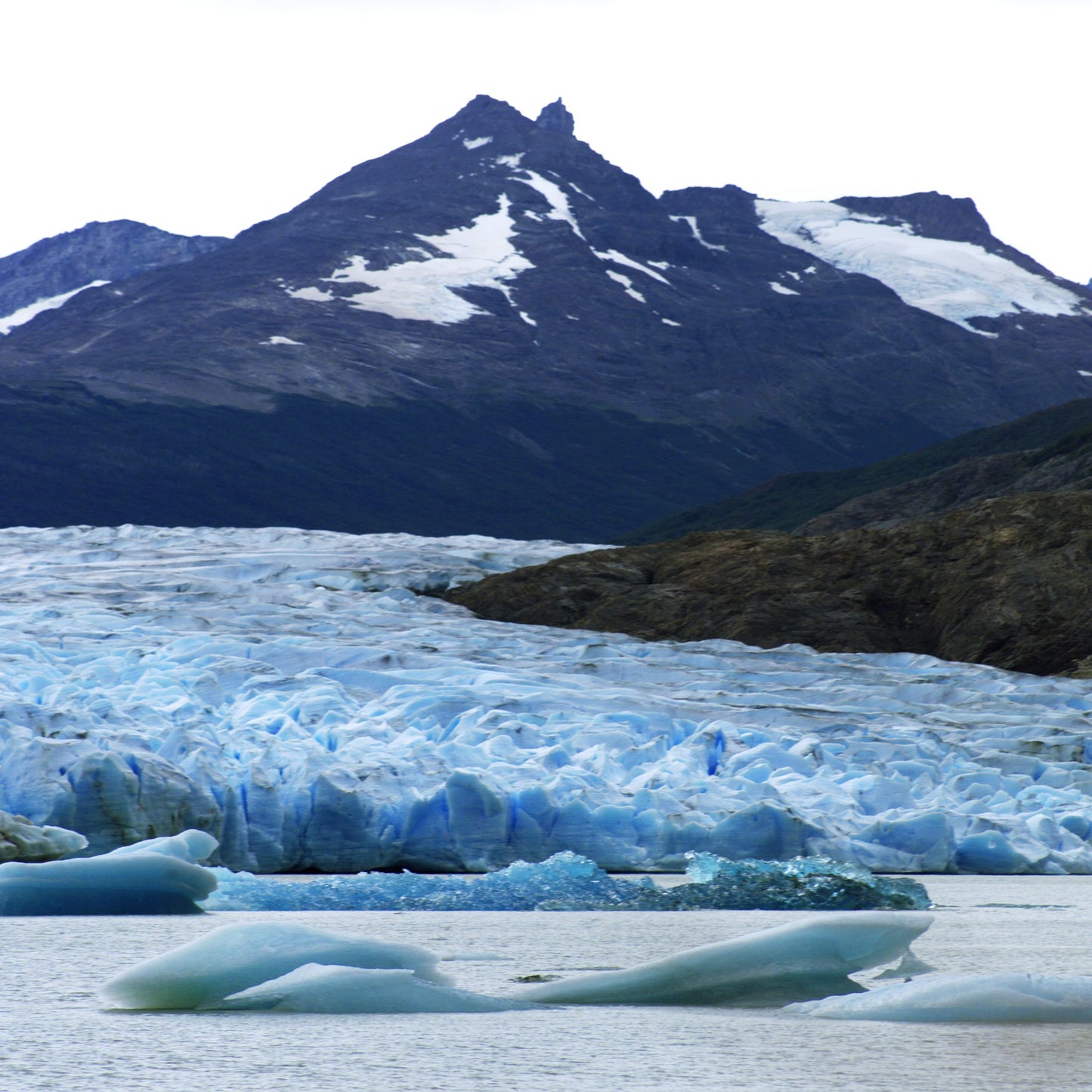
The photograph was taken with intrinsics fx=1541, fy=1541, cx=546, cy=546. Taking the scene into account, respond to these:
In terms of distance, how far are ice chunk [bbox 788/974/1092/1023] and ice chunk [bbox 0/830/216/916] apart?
3.42 m

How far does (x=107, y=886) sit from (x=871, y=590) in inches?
627

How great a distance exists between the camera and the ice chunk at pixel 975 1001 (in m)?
3.17

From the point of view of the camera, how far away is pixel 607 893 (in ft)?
22.3

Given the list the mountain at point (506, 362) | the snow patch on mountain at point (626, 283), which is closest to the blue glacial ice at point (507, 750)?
the mountain at point (506, 362)

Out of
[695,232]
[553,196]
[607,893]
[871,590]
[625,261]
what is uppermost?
[553,196]

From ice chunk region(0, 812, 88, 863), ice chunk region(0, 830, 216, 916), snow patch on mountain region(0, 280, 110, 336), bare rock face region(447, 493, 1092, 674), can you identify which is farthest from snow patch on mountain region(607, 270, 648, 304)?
ice chunk region(0, 830, 216, 916)

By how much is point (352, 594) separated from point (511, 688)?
7.17 metres

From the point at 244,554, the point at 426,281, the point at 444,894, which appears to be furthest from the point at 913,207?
the point at 444,894

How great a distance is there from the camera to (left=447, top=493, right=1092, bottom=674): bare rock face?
19.2 metres

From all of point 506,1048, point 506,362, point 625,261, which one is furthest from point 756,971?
point 625,261

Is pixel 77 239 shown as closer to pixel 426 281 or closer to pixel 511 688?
pixel 426 281

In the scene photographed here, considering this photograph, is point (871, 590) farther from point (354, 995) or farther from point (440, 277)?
point (440, 277)

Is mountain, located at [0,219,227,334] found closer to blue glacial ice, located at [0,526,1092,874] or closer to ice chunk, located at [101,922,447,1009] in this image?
blue glacial ice, located at [0,526,1092,874]

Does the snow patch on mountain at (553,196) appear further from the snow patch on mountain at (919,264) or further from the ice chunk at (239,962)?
the ice chunk at (239,962)
